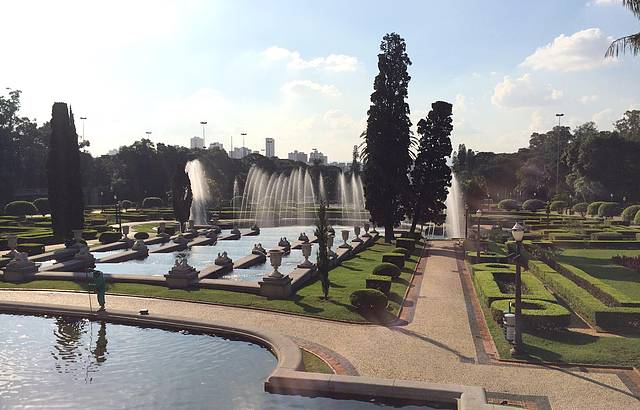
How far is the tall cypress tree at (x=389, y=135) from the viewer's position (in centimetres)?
3675

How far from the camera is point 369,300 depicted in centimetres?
1691

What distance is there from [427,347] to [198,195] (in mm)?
53699

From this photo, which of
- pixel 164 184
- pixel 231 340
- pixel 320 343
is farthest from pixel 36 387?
pixel 164 184

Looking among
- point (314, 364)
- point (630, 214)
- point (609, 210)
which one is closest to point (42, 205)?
point (314, 364)

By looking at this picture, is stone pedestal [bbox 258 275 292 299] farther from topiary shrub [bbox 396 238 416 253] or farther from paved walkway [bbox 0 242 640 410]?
topiary shrub [bbox 396 238 416 253]

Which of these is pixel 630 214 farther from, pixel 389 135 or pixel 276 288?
pixel 276 288

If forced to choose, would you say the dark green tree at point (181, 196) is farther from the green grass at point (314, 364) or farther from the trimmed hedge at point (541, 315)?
the trimmed hedge at point (541, 315)

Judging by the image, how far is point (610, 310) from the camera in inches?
601

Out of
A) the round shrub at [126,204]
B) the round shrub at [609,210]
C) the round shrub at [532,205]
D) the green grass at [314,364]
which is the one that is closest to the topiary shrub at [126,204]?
the round shrub at [126,204]

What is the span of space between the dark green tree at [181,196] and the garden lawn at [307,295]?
22.4 meters

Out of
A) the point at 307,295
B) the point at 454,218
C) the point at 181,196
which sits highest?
the point at 181,196

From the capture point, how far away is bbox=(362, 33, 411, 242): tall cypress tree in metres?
36.8

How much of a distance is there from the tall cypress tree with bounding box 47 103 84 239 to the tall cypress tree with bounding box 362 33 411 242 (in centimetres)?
2099

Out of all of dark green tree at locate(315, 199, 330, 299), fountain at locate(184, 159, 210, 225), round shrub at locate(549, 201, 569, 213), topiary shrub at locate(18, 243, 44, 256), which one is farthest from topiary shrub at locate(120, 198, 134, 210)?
round shrub at locate(549, 201, 569, 213)
